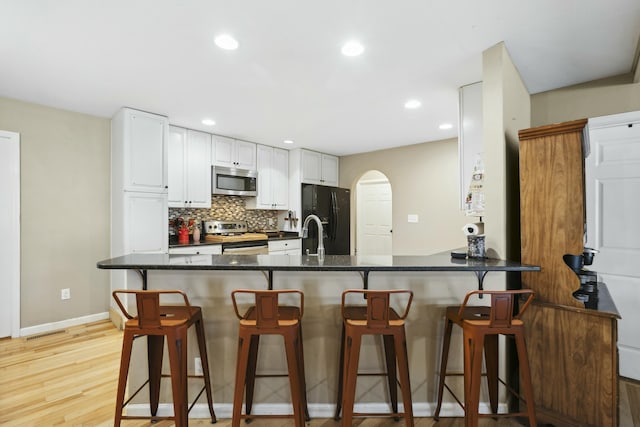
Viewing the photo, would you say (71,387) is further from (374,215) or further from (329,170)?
(374,215)

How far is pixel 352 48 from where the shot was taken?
220 centimetres

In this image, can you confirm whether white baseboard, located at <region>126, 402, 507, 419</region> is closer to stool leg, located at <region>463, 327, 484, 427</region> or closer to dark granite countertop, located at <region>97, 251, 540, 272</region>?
stool leg, located at <region>463, 327, 484, 427</region>

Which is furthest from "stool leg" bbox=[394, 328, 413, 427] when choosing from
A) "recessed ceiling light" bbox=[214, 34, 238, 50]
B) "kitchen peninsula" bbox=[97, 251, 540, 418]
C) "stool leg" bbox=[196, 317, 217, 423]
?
"recessed ceiling light" bbox=[214, 34, 238, 50]

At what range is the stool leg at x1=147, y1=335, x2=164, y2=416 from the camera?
1.97 metres

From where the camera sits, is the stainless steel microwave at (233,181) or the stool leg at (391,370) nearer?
the stool leg at (391,370)

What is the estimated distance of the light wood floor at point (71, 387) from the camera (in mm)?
1936

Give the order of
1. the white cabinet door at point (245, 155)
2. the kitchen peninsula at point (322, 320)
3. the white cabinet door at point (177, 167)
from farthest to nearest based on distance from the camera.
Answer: the white cabinet door at point (245, 155) → the white cabinet door at point (177, 167) → the kitchen peninsula at point (322, 320)

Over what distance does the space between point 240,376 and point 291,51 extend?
208cm

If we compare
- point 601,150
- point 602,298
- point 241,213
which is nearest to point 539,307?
point 602,298

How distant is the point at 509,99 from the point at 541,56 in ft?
1.50

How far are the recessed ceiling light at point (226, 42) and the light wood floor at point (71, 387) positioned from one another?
2410 millimetres

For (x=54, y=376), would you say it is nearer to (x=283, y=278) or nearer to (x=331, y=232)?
(x=283, y=278)

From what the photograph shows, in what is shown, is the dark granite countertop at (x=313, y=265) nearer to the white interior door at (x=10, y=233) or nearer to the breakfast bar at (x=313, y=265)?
the breakfast bar at (x=313, y=265)

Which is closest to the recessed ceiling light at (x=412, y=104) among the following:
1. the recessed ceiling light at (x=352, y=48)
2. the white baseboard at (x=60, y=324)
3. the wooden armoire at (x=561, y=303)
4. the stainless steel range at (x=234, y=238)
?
the recessed ceiling light at (x=352, y=48)
